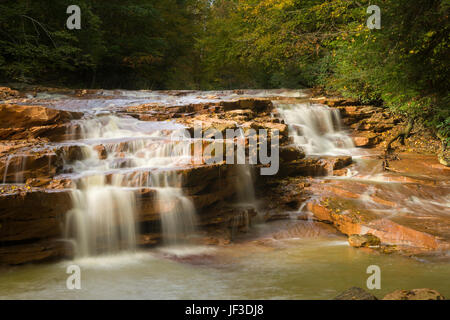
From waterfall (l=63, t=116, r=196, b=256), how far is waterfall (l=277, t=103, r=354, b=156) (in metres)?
5.04

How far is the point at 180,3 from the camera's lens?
27.4 metres

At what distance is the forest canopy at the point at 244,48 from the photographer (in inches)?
325

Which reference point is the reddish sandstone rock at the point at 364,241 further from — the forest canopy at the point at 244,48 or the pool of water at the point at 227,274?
the forest canopy at the point at 244,48

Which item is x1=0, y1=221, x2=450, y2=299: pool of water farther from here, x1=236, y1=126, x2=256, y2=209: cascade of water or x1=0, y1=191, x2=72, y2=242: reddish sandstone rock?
x1=236, y1=126, x2=256, y2=209: cascade of water

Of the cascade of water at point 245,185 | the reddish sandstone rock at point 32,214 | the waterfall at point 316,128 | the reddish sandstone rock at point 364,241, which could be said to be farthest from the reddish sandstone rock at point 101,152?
the waterfall at point 316,128

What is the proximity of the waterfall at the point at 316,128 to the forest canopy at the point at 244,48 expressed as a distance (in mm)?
1639

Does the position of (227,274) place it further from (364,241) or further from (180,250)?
(364,241)

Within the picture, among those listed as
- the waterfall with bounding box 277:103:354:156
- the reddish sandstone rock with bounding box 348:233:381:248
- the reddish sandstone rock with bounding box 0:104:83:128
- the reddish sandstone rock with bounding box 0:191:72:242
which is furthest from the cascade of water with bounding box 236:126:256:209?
the reddish sandstone rock with bounding box 0:104:83:128

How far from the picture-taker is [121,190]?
621 cm

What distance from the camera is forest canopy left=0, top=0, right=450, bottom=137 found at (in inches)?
325

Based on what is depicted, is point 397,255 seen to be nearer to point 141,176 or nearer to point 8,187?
point 141,176

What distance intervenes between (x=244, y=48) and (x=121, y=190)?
17.6 meters

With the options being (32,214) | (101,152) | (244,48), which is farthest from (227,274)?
(244,48)
